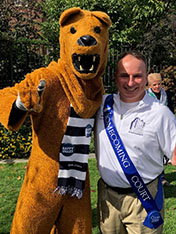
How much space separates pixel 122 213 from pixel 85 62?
1223 mm

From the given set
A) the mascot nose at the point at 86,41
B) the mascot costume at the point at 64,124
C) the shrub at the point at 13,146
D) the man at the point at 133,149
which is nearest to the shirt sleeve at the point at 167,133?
the man at the point at 133,149

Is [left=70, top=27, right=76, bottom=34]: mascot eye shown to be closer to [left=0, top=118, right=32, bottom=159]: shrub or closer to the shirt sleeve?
the shirt sleeve

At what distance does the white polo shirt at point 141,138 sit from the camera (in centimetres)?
216

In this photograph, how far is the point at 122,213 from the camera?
2.32 meters

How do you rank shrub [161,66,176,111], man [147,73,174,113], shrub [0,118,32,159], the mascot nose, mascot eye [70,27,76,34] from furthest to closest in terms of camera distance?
shrub [161,66,176,111]
shrub [0,118,32,159]
man [147,73,174,113]
mascot eye [70,27,76,34]
the mascot nose

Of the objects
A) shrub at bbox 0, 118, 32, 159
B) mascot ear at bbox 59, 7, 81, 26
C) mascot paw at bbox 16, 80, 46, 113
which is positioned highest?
mascot ear at bbox 59, 7, 81, 26

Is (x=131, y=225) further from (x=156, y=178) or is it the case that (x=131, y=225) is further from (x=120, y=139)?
(x=120, y=139)

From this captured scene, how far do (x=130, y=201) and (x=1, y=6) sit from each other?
7831 mm

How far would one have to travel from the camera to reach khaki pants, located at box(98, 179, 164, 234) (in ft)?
7.41

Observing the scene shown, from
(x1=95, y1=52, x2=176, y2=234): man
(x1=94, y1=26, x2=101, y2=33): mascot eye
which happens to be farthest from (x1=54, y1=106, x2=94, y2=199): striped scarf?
(x1=94, y1=26, x2=101, y2=33): mascot eye

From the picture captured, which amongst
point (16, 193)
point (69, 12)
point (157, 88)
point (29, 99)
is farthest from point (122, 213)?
point (16, 193)

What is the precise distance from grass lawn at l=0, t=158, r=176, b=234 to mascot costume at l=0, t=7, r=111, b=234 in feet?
5.33

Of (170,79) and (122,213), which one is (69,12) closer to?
(122,213)

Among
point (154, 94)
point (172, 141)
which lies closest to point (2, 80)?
point (154, 94)
